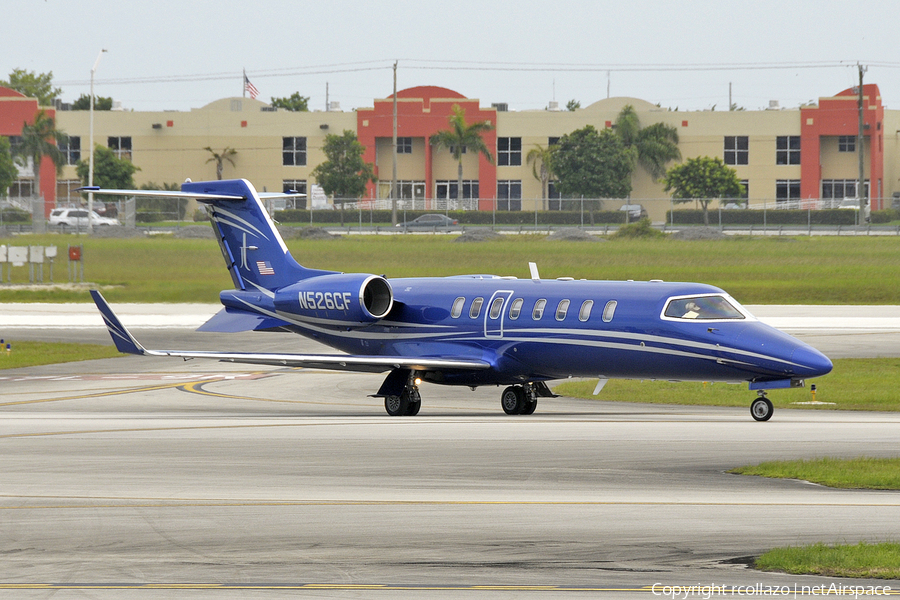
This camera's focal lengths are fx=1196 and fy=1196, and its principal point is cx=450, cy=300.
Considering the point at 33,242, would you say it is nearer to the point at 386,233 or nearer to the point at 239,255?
the point at 386,233

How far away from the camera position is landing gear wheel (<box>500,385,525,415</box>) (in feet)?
85.6

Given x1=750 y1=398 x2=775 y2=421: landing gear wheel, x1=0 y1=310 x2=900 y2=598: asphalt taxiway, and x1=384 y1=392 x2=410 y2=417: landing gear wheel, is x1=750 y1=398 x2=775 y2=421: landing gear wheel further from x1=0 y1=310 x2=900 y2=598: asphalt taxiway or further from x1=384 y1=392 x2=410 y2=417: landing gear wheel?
x1=384 y1=392 x2=410 y2=417: landing gear wheel

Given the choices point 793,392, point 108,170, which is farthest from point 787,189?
point 793,392

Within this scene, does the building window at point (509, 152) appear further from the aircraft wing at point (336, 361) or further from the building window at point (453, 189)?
the aircraft wing at point (336, 361)

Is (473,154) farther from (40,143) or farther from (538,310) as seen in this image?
(538,310)

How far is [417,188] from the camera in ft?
403

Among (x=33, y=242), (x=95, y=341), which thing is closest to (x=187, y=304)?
(x=95, y=341)

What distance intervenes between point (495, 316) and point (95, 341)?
22786 millimetres

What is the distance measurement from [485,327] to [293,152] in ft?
323

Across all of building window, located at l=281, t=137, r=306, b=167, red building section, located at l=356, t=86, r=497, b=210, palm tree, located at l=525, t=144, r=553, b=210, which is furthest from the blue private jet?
building window, located at l=281, t=137, r=306, b=167

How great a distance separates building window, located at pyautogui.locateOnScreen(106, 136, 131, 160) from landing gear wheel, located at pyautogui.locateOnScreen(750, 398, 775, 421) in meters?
108

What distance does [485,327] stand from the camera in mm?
26016

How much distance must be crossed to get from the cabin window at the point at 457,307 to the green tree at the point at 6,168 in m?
97.6

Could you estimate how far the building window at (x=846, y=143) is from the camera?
11662 centimetres
